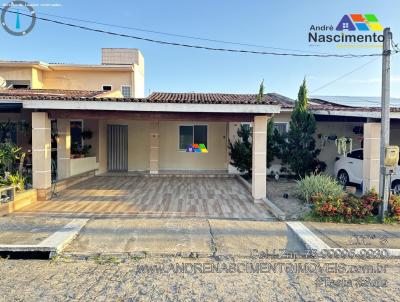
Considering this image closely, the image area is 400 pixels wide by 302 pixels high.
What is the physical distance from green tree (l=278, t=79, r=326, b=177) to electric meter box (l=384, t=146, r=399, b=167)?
4828 mm

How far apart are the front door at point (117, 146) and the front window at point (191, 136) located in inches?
111

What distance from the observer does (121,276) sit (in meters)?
3.86

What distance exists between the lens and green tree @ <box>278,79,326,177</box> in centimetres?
1096

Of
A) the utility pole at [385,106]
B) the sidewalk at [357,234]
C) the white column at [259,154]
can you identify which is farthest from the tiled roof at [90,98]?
the sidewalk at [357,234]

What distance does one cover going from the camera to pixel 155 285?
12.0ft

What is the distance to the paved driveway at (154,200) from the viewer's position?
6766 mm

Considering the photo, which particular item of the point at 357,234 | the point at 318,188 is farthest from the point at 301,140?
the point at 357,234

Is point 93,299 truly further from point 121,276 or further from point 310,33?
point 310,33

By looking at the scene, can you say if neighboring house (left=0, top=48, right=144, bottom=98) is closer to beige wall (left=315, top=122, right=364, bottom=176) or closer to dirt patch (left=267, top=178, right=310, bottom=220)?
dirt patch (left=267, top=178, right=310, bottom=220)

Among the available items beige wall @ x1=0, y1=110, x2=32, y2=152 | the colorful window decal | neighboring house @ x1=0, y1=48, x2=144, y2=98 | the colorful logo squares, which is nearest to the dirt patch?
the colorful window decal

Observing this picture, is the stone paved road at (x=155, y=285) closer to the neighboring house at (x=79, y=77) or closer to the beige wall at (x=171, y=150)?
the beige wall at (x=171, y=150)

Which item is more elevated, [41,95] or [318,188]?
[41,95]

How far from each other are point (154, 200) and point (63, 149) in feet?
13.5

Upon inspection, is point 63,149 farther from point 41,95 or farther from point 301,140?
point 301,140
